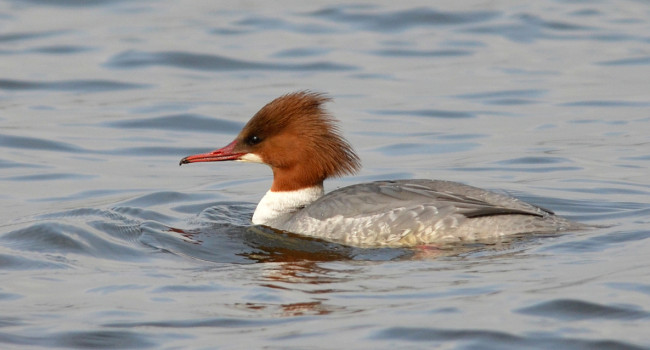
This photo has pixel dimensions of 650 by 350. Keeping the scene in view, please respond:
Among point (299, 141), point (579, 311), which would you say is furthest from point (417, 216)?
point (579, 311)

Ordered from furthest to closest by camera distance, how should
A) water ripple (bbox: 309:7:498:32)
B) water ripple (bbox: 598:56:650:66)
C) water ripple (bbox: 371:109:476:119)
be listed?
water ripple (bbox: 309:7:498:32) < water ripple (bbox: 598:56:650:66) < water ripple (bbox: 371:109:476:119)

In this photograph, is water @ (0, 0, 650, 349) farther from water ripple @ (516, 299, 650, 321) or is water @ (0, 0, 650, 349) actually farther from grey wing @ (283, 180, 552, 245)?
grey wing @ (283, 180, 552, 245)

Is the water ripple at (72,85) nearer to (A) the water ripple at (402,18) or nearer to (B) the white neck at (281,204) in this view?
(A) the water ripple at (402,18)

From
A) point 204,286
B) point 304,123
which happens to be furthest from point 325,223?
point 204,286

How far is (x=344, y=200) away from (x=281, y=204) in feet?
2.50

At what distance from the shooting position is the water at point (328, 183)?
6223 mm

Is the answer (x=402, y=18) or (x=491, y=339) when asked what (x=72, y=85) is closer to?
(x=402, y=18)

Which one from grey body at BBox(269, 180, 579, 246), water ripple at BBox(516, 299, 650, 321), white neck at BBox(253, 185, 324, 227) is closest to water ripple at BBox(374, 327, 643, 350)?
water ripple at BBox(516, 299, 650, 321)

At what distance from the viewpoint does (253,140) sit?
892 centimetres

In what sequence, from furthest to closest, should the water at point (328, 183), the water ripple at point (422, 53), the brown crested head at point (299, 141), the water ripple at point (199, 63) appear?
1. the water ripple at point (422, 53)
2. the water ripple at point (199, 63)
3. the brown crested head at point (299, 141)
4. the water at point (328, 183)

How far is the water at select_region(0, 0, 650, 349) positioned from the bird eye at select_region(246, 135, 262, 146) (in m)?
0.69

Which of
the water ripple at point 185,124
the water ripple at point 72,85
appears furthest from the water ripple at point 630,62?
the water ripple at point 72,85

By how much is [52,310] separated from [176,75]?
29.1ft

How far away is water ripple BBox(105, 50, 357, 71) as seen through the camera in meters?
15.4
